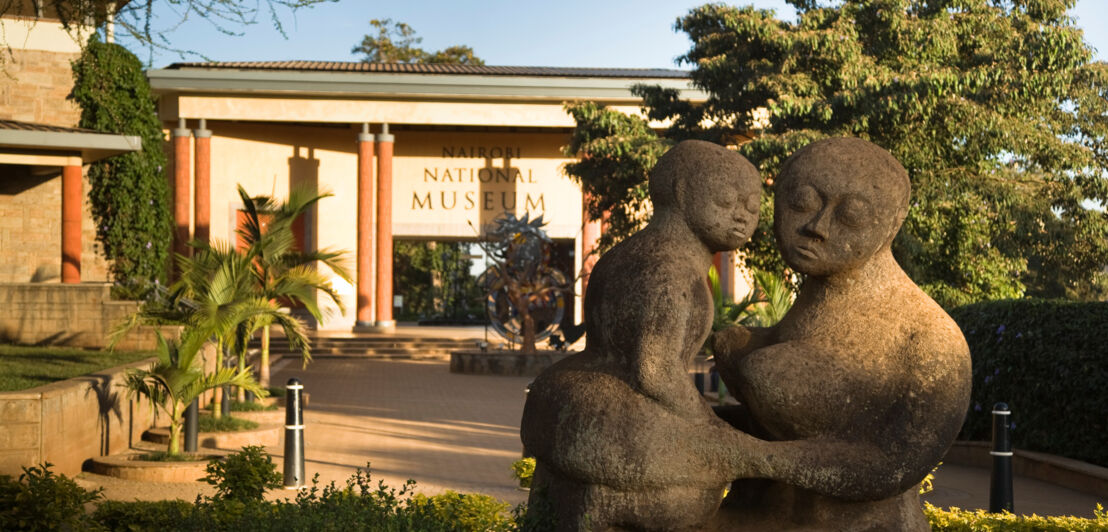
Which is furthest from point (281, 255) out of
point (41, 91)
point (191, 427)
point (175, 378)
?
point (41, 91)

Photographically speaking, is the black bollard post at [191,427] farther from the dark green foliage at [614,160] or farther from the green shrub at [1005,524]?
the dark green foliage at [614,160]

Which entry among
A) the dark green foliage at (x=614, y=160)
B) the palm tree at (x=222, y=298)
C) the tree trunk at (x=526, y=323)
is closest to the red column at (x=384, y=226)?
the tree trunk at (x=526, y=323)

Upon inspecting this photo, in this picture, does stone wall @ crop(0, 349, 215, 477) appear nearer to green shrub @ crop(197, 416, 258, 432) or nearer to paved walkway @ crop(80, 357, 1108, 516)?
paved walkway @ crop(80, 357, 1108, 516)

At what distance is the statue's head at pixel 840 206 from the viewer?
4.60 meters

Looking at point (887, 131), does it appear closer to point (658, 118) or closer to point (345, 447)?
point (658, 118)

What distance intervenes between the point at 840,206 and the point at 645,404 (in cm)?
116

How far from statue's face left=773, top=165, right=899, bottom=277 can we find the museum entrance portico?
23.7 meters

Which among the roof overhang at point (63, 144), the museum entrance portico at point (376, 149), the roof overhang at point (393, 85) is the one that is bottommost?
the roof overhang at point (63, 144)

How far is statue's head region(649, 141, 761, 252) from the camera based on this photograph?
4.70 meters

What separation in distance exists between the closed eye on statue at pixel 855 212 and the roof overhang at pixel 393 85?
84.2ft

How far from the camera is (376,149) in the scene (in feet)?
105

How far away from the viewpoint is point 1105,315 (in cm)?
1045

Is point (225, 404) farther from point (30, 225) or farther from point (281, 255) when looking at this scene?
point (30, 225)

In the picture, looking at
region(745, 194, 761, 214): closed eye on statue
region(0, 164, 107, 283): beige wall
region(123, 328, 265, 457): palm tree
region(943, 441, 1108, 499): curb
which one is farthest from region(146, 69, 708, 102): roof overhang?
region(745, 194, 761, 214): closed eye on statue
